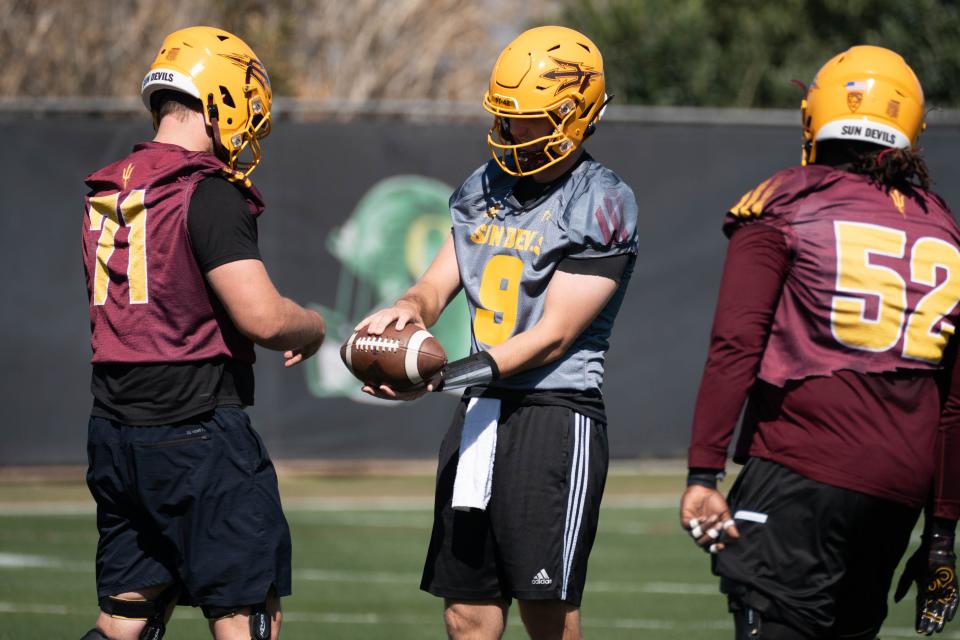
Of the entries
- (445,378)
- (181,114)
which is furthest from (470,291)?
(181,114)

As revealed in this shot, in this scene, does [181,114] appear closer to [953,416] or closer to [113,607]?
[113,607]

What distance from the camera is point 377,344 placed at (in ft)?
13.6

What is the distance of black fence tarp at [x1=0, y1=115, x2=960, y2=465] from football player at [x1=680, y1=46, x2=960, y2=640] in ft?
24.6

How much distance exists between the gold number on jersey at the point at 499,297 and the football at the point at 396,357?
265 mm

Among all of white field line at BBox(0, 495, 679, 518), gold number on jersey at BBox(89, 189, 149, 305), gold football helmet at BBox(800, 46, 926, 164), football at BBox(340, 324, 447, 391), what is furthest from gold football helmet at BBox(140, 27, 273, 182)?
white field line at BBox(0, 495, 679, 518)

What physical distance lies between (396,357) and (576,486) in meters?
0.71

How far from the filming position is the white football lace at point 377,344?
412 centimetres

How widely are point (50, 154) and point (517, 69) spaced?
7.80m

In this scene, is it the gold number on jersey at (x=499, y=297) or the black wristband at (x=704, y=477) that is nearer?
the black wristband at (x=704, y=477)

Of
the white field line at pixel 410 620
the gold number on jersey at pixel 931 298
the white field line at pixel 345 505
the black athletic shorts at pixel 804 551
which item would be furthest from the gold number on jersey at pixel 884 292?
the white field line at pixel 345 505

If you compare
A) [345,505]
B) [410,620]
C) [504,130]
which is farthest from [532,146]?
[345,505]

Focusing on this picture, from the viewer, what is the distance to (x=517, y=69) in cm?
430

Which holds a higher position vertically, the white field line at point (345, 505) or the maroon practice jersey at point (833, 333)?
the maroon practice jersey at point (833, 333)

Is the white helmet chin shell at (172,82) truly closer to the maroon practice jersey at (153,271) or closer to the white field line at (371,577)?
the maroon practice jersey at (153,271)
